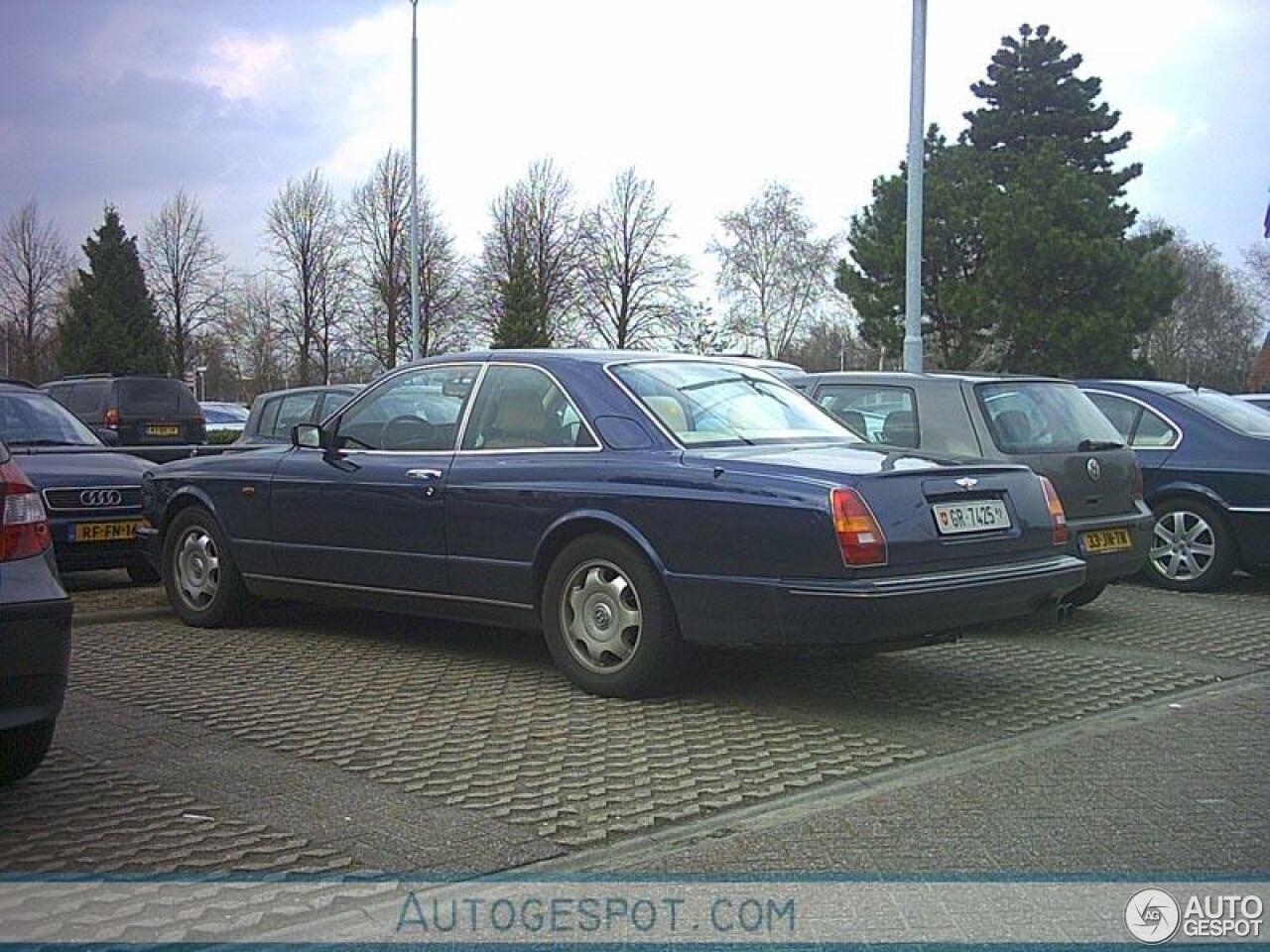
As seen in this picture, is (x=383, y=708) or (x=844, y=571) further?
(x=383, y=708)

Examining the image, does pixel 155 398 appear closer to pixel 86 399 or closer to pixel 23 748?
pixel 86 399

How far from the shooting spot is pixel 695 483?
20.5ft

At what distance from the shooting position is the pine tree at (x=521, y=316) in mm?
43656

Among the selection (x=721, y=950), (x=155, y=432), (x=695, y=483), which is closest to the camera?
(x=721, y=950)

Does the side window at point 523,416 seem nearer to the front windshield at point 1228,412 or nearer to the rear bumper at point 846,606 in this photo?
the rear bumper at point 846,606

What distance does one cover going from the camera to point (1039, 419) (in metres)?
8.98

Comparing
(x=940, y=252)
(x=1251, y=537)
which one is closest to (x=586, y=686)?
(x=1251, y=537)

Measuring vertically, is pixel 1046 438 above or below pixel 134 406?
above

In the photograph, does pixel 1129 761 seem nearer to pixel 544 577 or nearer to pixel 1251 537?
pixel 544 577

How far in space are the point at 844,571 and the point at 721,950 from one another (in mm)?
2392

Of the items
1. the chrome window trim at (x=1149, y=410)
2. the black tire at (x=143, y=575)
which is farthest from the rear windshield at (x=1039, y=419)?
the black tire at (x=143, y=575)

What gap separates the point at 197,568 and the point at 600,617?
3.14m

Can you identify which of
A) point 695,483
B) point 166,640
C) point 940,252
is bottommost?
point 166,640

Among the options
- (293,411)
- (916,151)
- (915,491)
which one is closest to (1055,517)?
(915,491)
